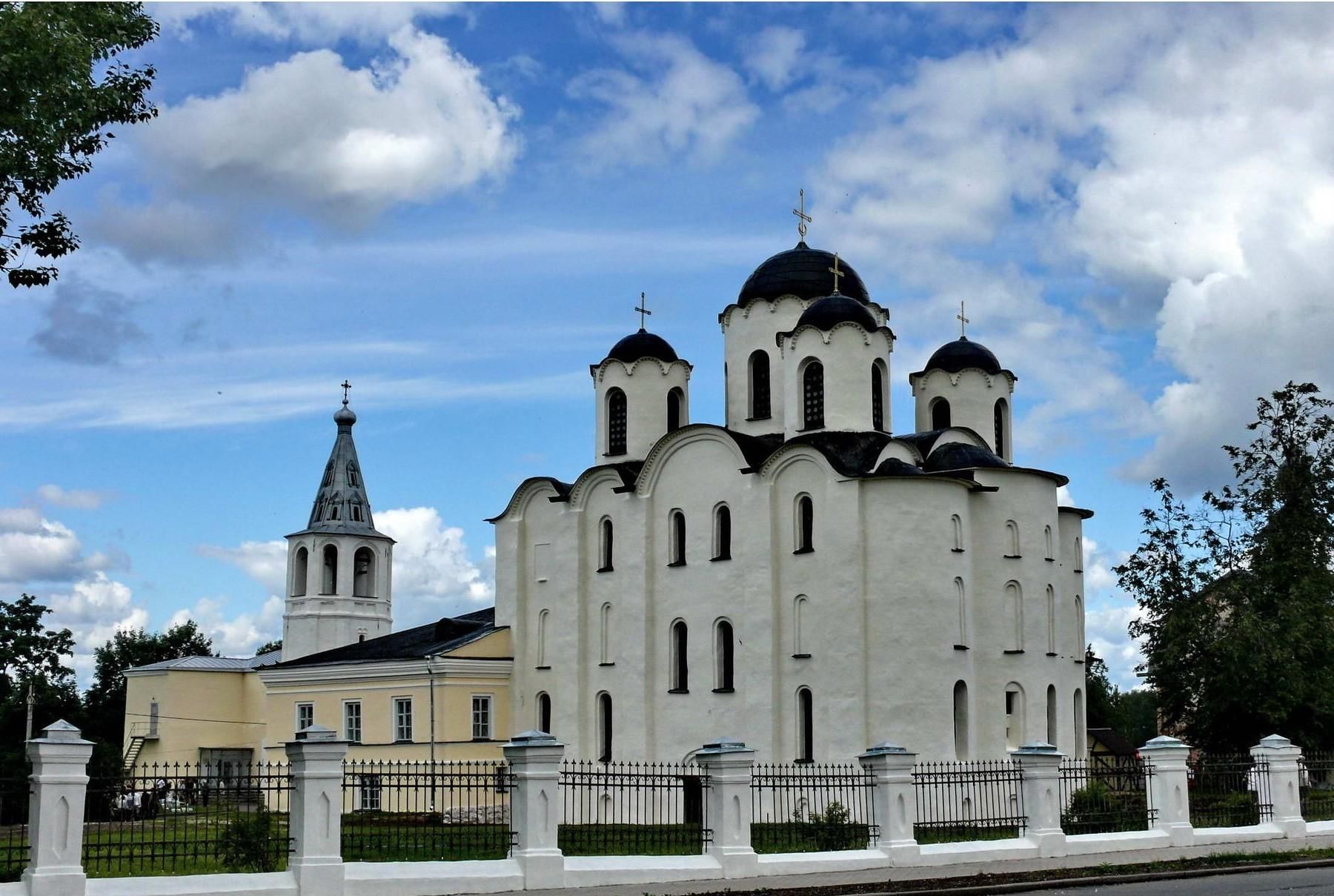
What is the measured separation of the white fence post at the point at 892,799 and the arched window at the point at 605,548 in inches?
645

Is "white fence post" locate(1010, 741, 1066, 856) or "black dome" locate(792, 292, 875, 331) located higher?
"black dome" locate(792, 292, 875, 331)

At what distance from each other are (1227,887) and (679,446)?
1851 cm

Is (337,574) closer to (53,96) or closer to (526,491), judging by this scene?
(526,491)

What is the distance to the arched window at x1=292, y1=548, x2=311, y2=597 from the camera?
48688mm

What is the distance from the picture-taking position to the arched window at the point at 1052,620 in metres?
30.2

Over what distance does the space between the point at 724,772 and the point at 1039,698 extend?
49.4ft

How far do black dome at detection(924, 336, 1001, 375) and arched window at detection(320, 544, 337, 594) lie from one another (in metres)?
22.3

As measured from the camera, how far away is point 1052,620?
99.7 ft

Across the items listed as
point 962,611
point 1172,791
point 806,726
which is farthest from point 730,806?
point 962,611

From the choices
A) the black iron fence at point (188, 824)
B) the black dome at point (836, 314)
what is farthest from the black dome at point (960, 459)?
the black iron fence at point (188, 824)

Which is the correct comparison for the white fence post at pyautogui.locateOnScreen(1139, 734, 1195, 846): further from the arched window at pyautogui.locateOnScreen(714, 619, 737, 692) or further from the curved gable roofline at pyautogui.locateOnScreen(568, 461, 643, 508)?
the curved gable roofline at pyautogui.locateOnScreen(568, 461, 643, 508)

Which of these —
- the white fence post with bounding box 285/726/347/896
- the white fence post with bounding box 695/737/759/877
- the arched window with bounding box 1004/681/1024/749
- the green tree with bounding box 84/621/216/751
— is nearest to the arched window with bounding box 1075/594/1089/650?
the arched window with bounding box 1004/681/1024/749

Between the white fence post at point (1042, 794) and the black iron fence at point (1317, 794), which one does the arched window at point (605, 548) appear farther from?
the white fence post at point (1042, 794)

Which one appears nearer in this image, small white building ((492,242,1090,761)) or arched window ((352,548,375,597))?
small white building ((492,242,1090,761))
